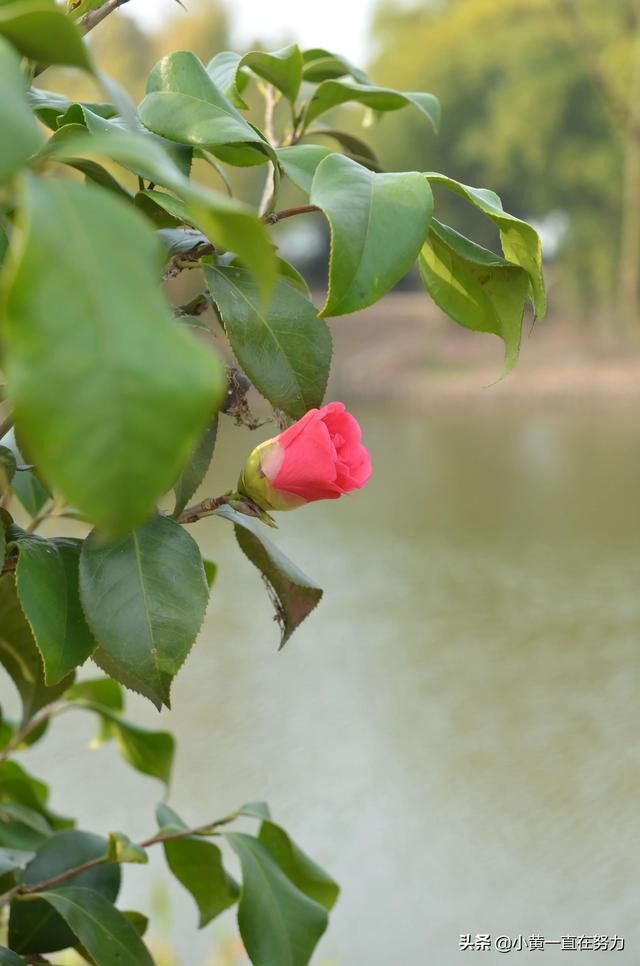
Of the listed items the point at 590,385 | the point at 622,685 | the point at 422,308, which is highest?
the point at 622,685

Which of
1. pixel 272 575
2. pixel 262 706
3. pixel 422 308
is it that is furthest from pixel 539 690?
pixel 422 308

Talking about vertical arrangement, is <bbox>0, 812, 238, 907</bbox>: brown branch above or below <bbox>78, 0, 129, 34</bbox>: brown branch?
below

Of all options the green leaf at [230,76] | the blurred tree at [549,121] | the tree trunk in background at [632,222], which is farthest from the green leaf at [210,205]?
the blurred tree at [549,121]

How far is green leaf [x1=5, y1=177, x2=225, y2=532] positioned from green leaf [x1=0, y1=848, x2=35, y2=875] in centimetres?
20

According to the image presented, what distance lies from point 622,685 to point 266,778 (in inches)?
11.2

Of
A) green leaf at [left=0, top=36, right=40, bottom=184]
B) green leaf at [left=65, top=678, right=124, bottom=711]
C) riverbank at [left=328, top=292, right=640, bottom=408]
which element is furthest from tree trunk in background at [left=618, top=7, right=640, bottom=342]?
green leaf at [left=0, top=36, right=40, bottom=184]

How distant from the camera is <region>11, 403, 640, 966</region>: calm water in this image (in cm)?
57

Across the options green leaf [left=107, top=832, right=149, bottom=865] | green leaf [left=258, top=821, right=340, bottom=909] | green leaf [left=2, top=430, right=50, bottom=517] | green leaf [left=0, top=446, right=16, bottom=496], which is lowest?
green leaf [left=258, top=821, right=340, bottom=909]

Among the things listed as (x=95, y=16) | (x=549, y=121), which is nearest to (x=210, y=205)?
(x=95, y=16)

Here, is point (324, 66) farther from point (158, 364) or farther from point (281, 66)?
point (158, 364)

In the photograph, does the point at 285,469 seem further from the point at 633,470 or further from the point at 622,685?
the point at 633,470

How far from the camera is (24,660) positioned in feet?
0.88

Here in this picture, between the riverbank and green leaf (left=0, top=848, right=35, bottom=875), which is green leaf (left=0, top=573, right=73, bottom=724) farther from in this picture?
the riverbank

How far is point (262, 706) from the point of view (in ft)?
2.64
